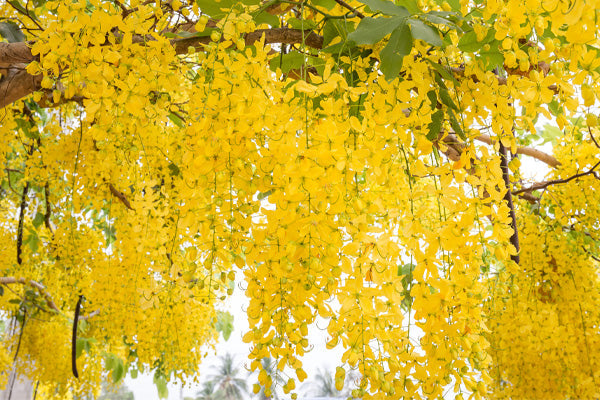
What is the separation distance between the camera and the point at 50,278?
2.92 m

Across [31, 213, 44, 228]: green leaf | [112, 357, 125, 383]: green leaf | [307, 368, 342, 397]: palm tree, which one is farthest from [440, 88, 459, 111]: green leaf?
[307, 368, 342, 397]: palm tree

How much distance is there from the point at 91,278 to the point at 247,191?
1974mm

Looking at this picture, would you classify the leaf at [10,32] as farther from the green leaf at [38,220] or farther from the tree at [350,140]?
the green leaf at [38,220]

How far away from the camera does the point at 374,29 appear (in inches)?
25.6

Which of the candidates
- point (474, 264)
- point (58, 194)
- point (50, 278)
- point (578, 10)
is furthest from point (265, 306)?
point (50, 278)

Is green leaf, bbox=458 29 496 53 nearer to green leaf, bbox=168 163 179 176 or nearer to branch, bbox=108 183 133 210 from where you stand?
green leaf, bbox=168 163 179 176

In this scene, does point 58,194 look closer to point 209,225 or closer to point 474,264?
point 209,225

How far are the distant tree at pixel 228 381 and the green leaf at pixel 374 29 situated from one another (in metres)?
21.2

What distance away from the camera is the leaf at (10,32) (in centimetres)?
143

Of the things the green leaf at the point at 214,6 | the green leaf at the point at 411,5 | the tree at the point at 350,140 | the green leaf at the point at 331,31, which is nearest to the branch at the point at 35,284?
the tree at the point at 350,140

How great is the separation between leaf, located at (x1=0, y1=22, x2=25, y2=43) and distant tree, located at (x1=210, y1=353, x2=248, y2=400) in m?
20.4

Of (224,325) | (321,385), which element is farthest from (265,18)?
(321,385)

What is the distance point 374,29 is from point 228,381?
21754 millimetres

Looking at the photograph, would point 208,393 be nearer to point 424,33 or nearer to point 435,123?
point 435,123
